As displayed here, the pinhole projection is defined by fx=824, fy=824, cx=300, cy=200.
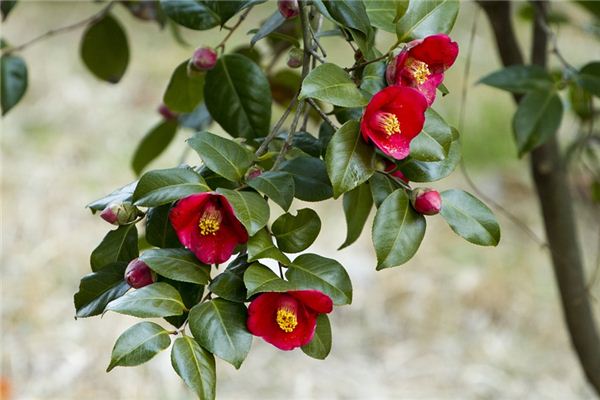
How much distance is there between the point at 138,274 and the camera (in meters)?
0.44

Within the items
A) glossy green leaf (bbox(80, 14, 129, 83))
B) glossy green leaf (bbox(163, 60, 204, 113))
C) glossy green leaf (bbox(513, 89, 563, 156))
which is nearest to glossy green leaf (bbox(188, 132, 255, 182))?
glossy green leaf (bbox(163, 60, 204, 113))

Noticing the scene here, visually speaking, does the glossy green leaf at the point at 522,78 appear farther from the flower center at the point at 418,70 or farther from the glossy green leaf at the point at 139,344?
the glossy green leaf at the point at 139,344

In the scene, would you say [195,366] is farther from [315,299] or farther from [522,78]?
[522,78]

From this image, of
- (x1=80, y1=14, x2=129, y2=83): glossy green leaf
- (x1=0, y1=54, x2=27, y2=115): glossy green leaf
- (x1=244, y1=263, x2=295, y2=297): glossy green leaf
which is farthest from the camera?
(x1=80, y1=14, x2=129, y2=83): glossy green leaf

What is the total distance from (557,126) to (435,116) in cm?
36

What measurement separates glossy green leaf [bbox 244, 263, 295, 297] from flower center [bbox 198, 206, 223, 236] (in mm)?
30

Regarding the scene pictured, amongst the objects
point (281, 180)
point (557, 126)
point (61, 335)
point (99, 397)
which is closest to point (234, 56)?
point (281, 180)

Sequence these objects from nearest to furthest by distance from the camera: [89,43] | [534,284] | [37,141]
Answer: [89,43], [534,284], [37,141]

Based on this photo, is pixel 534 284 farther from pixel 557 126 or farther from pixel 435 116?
pixel 435 116

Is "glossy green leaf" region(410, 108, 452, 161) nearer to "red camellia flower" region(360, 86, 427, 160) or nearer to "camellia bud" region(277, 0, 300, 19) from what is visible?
"red camellia flower" region(360, 86, 427, 160)

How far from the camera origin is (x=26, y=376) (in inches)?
72.1

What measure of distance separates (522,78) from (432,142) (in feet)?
1.25

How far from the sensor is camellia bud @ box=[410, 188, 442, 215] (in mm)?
447

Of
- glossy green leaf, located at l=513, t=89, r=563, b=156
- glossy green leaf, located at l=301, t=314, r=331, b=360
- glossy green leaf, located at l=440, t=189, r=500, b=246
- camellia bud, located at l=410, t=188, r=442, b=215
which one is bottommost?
glossy green leaf, located at l=513, t=89, r=563, b=156
